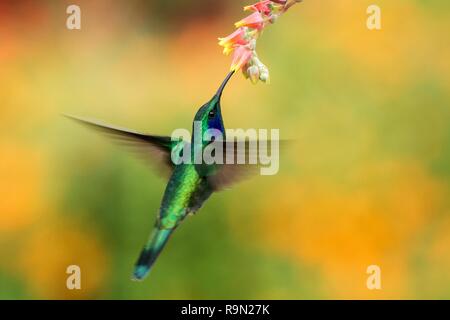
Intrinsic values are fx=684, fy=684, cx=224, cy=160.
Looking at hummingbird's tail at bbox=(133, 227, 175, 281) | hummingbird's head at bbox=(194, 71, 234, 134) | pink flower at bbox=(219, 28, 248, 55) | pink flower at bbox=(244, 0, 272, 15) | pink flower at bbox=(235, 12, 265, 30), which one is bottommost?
hummingbird's tail at bbox=(133, 227, 175, 281)

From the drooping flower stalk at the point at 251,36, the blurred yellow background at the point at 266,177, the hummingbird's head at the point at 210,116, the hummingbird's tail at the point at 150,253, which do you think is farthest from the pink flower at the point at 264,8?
the blurred yellow background at the point at 266,177

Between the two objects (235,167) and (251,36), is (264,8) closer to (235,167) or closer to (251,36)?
(251,36)

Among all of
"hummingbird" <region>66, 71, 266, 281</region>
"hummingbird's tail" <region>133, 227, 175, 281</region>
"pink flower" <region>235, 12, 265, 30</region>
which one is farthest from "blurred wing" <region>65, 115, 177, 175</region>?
"pink flower" <region>235, 12, 265, 30</region>

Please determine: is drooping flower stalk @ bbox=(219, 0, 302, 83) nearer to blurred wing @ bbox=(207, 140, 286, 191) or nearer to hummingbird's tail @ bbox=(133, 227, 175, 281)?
blurred wing @ bbox=(207, 140, 286, 191)

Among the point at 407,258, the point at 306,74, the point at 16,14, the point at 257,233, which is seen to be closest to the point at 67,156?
the point at 16,14

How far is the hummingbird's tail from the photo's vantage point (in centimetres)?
Result: 104

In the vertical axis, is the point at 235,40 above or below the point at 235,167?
above

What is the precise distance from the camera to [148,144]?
110 centimetres

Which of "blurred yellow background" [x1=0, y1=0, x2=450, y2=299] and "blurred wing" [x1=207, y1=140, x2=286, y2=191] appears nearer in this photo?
"blurred wing" [x1=207, y1=140, x2=286, y2=191]

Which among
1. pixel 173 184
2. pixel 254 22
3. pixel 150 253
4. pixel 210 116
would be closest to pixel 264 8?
pixel 254 22

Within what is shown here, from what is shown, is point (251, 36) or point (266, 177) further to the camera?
point (266, 177)

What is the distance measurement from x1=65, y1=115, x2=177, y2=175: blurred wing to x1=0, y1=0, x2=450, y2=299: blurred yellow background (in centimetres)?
46

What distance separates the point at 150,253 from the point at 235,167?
7.7 inches

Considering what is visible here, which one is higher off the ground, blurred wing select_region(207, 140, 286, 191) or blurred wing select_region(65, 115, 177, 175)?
blurred wing select_region(65, 115, 177, 175)
